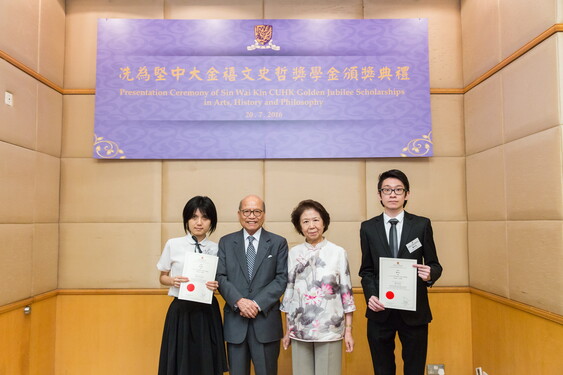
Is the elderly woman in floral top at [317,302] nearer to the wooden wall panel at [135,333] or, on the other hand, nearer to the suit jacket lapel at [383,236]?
the suit jacket lapel at [383,236]

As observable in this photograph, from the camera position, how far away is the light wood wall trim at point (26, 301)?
2.66 meters

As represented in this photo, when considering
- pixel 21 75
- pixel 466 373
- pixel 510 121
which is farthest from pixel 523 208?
pixel 21 75

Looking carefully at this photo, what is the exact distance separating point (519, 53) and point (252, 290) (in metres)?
2.41

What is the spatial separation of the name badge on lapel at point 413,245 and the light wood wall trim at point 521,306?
0.94 m

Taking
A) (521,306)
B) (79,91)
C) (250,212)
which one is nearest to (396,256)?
(250,212)

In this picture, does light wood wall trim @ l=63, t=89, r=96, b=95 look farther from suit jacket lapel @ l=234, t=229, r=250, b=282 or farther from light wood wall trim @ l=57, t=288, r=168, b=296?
suit jacket lapel @ l=234, t=229, r=250, b=282

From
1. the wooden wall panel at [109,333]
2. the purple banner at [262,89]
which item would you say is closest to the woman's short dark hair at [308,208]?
the purple banner at [262,89]

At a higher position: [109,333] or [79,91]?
[79,91]

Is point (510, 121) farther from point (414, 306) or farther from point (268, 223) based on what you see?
point (268, 223)

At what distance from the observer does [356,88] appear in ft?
10.9

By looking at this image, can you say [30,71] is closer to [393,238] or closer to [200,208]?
[200,208]

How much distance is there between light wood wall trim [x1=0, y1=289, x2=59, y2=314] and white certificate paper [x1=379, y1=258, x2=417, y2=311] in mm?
2568

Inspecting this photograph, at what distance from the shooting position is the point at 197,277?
2270mm

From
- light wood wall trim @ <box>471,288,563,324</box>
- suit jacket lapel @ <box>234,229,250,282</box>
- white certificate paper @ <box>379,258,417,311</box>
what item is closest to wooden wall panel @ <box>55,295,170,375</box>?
suit jacket lapel @ <box>234,229,250,282</box>
